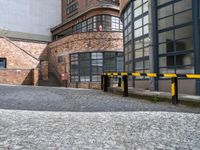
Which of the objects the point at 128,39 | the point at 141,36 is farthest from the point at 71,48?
the point at 141,36

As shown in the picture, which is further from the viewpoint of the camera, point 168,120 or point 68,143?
point 168,120

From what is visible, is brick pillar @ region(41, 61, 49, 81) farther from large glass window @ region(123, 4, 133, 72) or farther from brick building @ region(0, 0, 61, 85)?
large glass window @ region(123, 4, 133, 72)

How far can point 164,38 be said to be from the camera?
9.41m

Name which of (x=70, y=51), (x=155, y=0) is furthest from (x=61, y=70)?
(x=155, y=0)

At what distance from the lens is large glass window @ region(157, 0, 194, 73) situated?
8320mm

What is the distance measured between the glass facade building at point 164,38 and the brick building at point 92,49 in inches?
333

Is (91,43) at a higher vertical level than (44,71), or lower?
higher

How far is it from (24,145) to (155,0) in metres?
8.99

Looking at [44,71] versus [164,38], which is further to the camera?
[44,71]

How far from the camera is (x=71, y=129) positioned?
397cm

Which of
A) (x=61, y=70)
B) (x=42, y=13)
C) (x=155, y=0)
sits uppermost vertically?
(x=42, y=13)

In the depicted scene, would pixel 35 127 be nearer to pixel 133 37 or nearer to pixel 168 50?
pixel 168 50

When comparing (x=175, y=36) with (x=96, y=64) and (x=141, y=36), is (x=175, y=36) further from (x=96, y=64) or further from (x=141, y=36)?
(x=96, y=64)

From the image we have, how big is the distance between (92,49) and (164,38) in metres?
12.1
